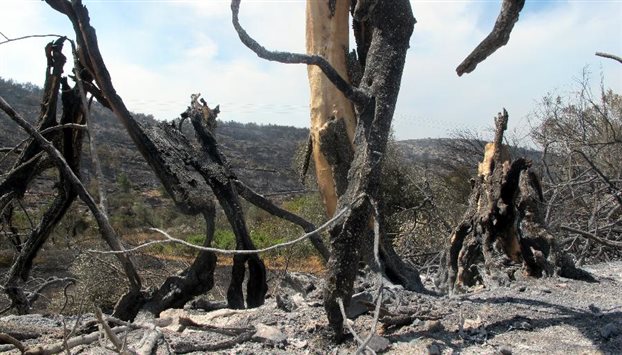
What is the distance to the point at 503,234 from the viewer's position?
163 inches

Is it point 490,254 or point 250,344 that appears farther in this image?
point 490,254

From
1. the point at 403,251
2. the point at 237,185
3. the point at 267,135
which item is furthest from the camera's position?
the point at 267,135

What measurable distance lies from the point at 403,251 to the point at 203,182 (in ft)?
13.3

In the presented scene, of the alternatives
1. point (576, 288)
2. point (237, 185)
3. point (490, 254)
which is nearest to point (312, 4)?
point (237, 185)

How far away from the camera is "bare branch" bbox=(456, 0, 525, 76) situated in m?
2.10

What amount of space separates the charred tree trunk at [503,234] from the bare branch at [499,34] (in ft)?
6.27

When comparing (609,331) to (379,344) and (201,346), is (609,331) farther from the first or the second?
(201,346)

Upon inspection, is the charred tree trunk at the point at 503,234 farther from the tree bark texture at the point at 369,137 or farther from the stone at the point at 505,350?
the tree bark texture at the point at 369,137

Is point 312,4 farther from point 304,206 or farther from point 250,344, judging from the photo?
point 304,206

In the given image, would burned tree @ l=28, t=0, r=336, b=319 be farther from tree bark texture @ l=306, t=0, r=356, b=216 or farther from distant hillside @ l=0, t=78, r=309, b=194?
distant hillside @ l=0, t=78, r=309, b=194

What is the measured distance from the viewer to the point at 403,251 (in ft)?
22.0

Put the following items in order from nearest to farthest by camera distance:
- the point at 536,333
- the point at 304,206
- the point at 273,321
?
the point at 536,333 → the point at 273,321 → the point at 304,206

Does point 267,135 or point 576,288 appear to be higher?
point 267,135

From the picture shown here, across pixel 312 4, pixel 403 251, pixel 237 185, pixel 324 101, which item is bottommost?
pixel 403 251
